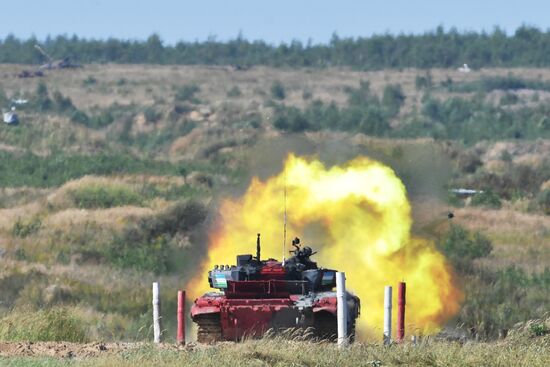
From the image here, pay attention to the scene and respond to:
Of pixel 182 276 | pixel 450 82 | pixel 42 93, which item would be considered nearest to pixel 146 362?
pixel 182 276

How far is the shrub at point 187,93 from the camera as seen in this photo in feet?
365

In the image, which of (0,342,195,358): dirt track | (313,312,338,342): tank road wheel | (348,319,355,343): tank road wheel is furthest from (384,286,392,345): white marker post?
(0,342,195,358): dirt track

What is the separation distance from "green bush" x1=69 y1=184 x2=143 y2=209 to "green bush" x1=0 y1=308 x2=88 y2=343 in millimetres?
32922

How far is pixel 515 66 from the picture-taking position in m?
140

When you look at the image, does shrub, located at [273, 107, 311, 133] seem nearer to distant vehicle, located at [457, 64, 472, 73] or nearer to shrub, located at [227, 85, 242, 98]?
shrub, located at [227, 85, 242, 98]

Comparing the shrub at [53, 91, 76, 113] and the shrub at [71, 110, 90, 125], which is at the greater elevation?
the shrub at [53, 91, 76, 113]

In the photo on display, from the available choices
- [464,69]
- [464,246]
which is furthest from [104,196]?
[464,69]

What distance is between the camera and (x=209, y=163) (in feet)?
244

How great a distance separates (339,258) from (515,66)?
110132 mm

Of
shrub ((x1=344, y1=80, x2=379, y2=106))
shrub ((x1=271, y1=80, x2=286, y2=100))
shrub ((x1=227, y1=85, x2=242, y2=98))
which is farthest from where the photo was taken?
shrub ((x1=271, y1=80, x2=286, y2=100))

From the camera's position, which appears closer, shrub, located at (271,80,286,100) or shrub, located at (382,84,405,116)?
shrub, located at (382,84,405,116)

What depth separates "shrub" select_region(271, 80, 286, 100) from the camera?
115m

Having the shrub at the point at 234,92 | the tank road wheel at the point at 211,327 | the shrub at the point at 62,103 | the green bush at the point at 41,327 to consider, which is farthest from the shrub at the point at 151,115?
the tank road wheel at the point at 211,327

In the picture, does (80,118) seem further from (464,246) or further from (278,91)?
(464,246)
